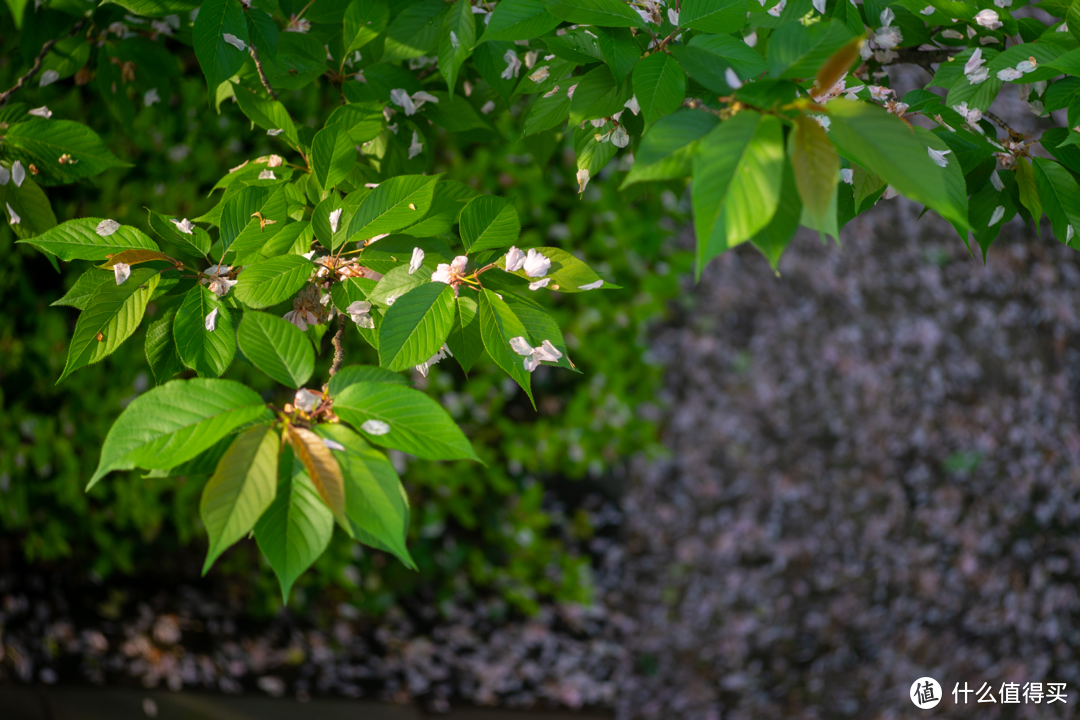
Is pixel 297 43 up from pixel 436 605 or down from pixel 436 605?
up

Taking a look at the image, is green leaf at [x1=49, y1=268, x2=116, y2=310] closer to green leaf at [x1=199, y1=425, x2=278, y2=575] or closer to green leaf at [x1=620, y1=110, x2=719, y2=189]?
green leaf at [x1=199, y1=425, x2=278, y2=575]

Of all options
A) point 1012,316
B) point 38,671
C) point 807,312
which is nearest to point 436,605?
point 38,671

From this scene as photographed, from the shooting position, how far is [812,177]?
47 centimetres

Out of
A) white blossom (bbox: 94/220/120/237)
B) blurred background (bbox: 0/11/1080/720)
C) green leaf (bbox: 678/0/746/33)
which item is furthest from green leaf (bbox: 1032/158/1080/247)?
blurred background (bbox: 0/11/1080/720)

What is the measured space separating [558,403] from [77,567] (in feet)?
6.04

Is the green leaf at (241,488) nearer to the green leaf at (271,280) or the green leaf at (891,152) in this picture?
the green leaf at (271,280)

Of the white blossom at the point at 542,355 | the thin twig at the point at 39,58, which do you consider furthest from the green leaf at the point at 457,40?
the thin twig at the point at 39,58

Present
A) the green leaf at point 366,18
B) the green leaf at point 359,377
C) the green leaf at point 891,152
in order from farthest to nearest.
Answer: the green leaf at point 366,18, the green leaf at point 359,377, the green leaf at point 891,152

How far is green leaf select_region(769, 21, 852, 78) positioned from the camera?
514mm

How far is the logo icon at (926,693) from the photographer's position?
2535mm

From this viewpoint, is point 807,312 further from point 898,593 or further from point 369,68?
point 369,68

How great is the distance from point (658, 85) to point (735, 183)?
26cm

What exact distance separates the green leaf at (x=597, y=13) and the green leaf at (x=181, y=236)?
18.1 inches

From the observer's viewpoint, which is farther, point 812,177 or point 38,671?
point 38,671
